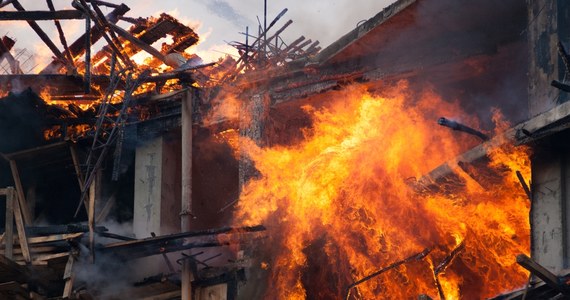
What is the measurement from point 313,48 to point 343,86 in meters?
6.20

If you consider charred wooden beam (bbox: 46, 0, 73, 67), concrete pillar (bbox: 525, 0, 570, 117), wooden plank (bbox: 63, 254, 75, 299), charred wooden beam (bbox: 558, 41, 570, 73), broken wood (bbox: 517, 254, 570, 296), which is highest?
charred wooden beam (bbox: 46, 0, 73, 67)

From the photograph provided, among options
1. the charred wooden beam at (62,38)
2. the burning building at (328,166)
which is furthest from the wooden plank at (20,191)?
the charred wooden beam at (62,38)

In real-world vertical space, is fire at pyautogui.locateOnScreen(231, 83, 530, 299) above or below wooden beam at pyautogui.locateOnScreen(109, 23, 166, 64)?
below

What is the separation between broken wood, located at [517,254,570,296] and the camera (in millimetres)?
9078

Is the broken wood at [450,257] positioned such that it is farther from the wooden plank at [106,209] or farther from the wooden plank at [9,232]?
the wooden plank at [106,209]

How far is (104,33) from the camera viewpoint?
19.2m

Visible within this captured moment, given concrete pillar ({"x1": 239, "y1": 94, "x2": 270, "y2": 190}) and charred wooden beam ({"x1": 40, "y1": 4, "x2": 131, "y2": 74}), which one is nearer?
concrete pillar ({"x1": 239, "y1": 94, "x2": 270, "y2": 190})

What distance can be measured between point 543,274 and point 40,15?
14708 mm

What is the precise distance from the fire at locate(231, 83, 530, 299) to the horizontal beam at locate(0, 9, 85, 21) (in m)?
6.13

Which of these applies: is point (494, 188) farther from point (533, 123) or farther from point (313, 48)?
point (313, 48)

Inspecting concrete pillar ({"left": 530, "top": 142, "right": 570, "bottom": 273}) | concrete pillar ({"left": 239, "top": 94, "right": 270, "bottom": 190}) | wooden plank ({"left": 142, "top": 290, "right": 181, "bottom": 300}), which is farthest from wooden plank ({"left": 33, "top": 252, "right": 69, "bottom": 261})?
concrete pillar ({"left": 530, "top": 142, "right": 570, "bottom": 273})

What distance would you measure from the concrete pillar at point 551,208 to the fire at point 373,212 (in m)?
2.50

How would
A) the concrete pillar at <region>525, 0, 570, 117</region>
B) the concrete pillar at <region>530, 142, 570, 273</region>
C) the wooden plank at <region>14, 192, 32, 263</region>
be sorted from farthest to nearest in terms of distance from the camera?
the wooden plank at <region>14, 192, 32, 263</region> < the concrete pillar at <region>525, 0, 570, 117</region> < the concrete pillar at <region>530, 142, 570, 273</region>

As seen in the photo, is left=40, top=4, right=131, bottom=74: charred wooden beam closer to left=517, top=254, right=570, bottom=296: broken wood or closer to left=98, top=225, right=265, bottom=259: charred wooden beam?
left=98, top=225, right=265, bottom=259: charred wooden beam
